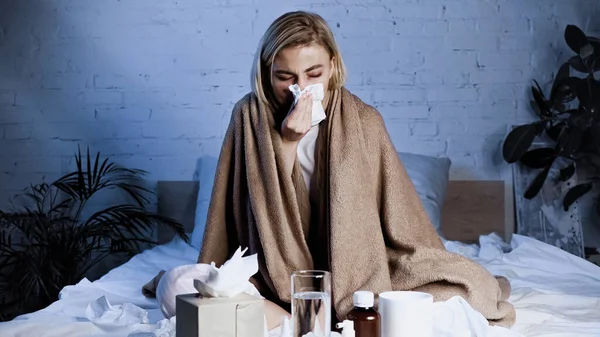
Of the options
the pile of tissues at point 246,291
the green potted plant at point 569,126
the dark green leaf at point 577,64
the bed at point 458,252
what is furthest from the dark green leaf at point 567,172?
the pile of tissues at point 246,291

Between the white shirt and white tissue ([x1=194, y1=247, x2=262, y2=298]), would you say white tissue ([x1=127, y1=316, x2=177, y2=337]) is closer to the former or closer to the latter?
white tissue ([x1=194, y1=247, x2=262, y2=298])

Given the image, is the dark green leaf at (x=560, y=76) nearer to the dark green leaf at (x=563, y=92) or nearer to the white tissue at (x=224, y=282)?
the dark green leaf at (x=563, y=92)

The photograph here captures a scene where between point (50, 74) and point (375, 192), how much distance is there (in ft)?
6.56

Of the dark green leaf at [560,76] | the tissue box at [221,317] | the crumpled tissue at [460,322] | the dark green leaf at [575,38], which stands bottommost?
the crumpled tissue at [460,322]

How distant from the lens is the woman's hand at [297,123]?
1.69 meters

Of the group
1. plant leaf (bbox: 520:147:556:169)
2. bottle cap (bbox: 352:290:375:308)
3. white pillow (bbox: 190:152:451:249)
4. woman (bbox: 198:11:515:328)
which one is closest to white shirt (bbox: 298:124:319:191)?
woman (bbox: 198:11:515:328)

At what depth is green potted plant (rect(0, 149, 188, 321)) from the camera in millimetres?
2822

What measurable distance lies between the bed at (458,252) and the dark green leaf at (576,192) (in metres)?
0.27

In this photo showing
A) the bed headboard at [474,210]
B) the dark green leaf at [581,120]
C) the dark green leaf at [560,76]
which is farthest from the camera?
the bed headboard at [474,210]

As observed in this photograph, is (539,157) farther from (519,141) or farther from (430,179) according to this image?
(430,179)

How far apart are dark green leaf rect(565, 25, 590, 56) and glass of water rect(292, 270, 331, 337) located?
2.15 m

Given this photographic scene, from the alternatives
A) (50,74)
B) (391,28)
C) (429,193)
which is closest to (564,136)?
(429,193)

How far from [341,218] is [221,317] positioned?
2.27 feet

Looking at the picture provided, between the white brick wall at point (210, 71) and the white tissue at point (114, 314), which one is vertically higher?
the white brick wall at point (210, 71)
